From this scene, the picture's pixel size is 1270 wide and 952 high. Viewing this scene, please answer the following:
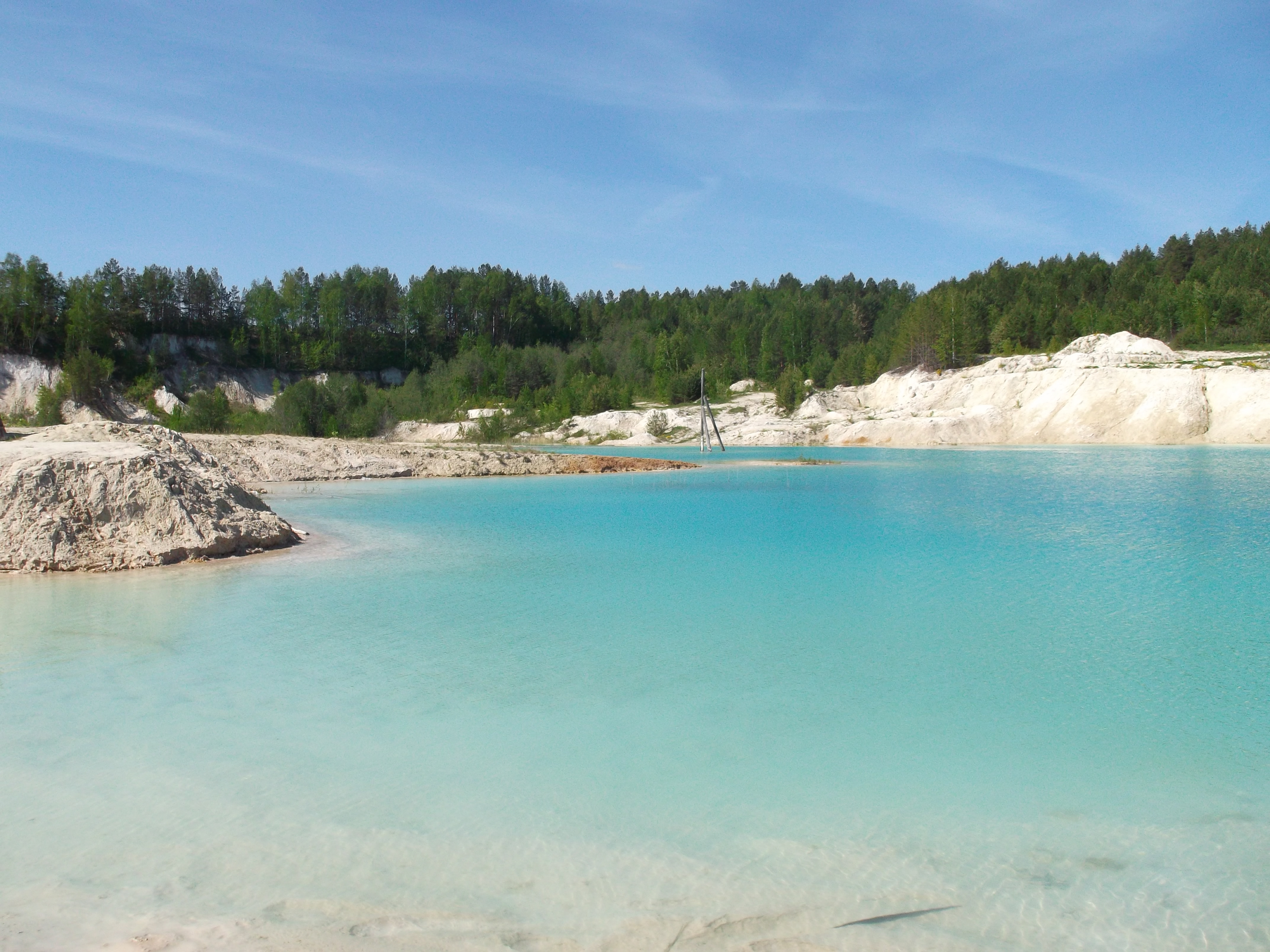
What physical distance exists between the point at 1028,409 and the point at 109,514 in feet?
206

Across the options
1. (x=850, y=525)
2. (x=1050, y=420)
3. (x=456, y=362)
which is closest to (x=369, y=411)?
(x=456, y=362)

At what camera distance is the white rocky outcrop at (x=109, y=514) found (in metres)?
13.5

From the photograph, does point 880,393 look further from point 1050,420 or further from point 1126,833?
point 1126,833

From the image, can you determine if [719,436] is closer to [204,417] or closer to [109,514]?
[204,417]

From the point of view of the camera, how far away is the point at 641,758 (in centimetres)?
596

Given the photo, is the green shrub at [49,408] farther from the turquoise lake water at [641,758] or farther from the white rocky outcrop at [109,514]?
the turquoise lake water at [641,758]

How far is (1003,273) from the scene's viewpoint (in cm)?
10494

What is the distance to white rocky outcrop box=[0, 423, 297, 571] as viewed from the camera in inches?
530

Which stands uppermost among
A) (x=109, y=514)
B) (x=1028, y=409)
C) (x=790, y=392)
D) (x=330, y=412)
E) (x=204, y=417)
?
(x=790, y=392)

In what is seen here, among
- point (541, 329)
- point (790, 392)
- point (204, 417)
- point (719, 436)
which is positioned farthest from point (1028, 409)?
point (541, 329)

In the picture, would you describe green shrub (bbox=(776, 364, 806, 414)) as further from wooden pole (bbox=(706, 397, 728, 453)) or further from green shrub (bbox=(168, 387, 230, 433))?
green shrub (bbox=(168, 387, 230, 433))

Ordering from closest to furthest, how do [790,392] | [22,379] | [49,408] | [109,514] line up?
1. [109,514]
2. [49,408]
3. [22,379]
4. [790,392]

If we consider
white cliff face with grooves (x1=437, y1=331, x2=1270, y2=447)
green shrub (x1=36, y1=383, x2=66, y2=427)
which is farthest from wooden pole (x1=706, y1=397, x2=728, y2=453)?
green shrub (x1=36, y1=383, x2=66, y2=427)

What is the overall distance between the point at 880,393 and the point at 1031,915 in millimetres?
83717
